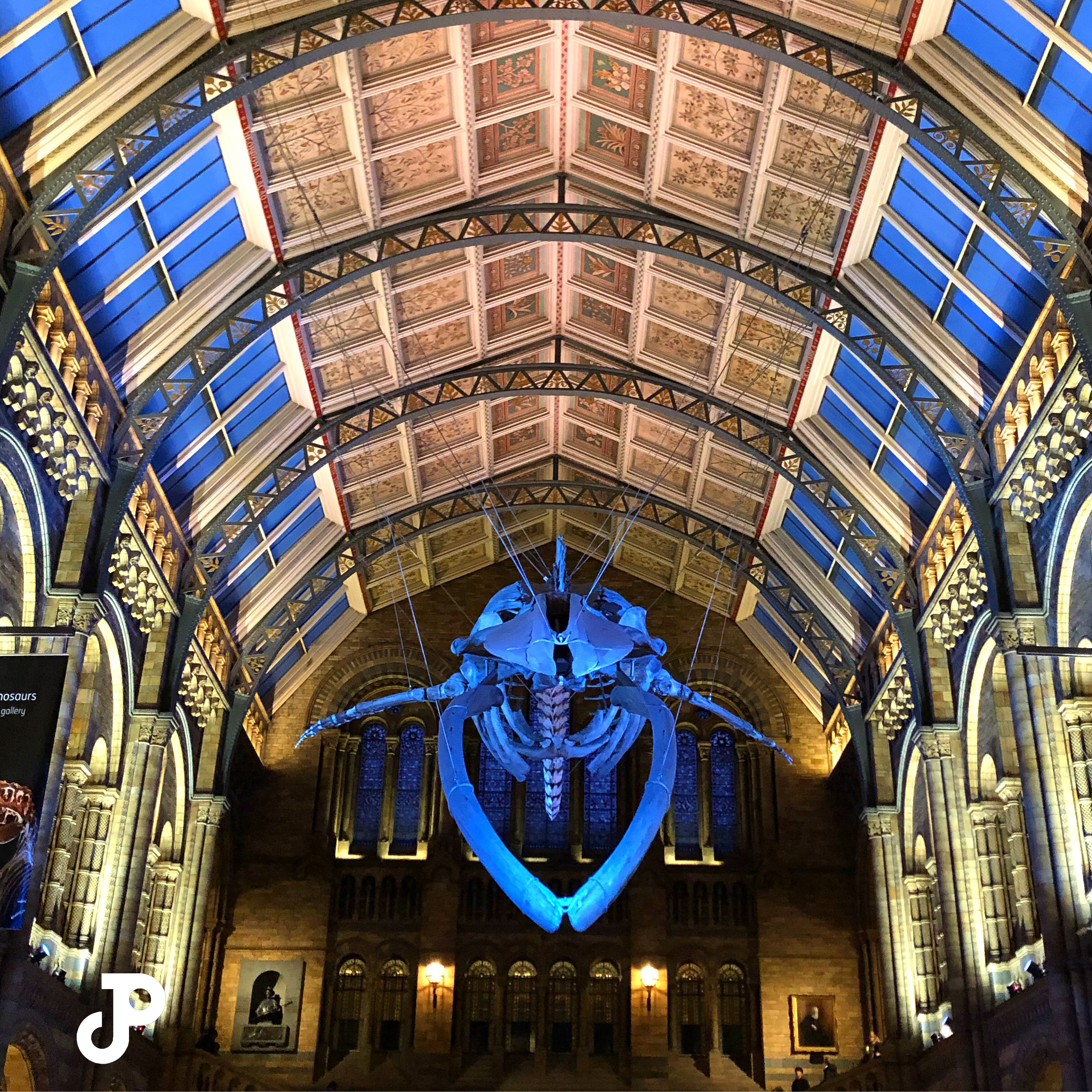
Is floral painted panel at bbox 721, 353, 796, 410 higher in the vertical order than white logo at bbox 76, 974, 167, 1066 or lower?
higher

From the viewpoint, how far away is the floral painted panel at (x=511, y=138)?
22422mm

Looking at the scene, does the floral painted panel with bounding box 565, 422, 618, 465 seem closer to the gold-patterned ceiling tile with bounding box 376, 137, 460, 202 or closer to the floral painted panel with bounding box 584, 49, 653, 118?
the gold-patterned ceiling tile with bounding box 376, 137, 460, 202

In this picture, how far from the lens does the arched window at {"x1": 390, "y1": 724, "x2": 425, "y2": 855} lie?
105ft

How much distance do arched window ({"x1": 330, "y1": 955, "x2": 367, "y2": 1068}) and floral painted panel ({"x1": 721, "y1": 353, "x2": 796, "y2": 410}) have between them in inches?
623

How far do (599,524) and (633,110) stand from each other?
1406 cm

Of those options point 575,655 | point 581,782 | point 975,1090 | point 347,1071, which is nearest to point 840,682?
point 581,782

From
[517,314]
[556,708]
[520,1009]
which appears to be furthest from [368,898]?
[556,708]

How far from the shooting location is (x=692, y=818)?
32438 millimetres

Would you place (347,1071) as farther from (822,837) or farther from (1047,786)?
(1047,786)

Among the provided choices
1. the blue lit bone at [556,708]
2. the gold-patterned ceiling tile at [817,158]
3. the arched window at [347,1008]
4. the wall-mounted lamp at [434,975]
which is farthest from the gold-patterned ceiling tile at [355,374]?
the arched window at [347,1008]

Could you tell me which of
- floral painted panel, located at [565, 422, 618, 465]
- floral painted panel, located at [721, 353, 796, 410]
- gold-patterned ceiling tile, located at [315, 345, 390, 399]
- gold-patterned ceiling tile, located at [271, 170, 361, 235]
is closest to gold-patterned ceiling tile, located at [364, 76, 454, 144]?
gold-patterned ceiling tile, located at [271, 170, 361, 235]

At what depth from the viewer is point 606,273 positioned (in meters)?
25.9

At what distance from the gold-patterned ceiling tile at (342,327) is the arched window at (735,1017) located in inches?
661

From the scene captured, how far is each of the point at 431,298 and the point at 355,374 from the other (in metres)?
2.33
